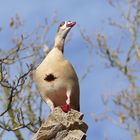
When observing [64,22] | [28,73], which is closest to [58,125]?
[64,22]

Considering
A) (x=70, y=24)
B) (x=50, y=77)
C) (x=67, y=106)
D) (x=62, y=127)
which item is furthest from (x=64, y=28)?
(x=62, y=127)

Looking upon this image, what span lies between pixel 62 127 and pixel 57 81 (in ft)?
1.29

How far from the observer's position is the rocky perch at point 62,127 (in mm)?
3463

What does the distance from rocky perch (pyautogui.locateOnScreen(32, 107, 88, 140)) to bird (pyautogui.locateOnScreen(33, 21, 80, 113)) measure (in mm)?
131

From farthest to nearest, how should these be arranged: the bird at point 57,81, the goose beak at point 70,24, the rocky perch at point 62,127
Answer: the goose beak at point 70,24 → the bird at point 57,81 → the rocky perch at point 62,127

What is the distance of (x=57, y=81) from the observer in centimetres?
372

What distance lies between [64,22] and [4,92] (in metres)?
5.72

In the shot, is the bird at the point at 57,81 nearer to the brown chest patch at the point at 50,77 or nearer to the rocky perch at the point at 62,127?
the brown chest patch at the point at 50,77

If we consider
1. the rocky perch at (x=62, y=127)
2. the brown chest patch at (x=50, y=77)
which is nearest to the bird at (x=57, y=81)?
the brown chest patch at (x=50, y=77)

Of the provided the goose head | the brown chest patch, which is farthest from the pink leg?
the goose head

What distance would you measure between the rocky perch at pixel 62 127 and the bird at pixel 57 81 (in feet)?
0.43

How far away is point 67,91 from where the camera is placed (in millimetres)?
3746

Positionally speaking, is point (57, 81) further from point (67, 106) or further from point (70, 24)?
point (70, 24)

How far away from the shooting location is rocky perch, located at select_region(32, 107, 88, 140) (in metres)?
3.46
